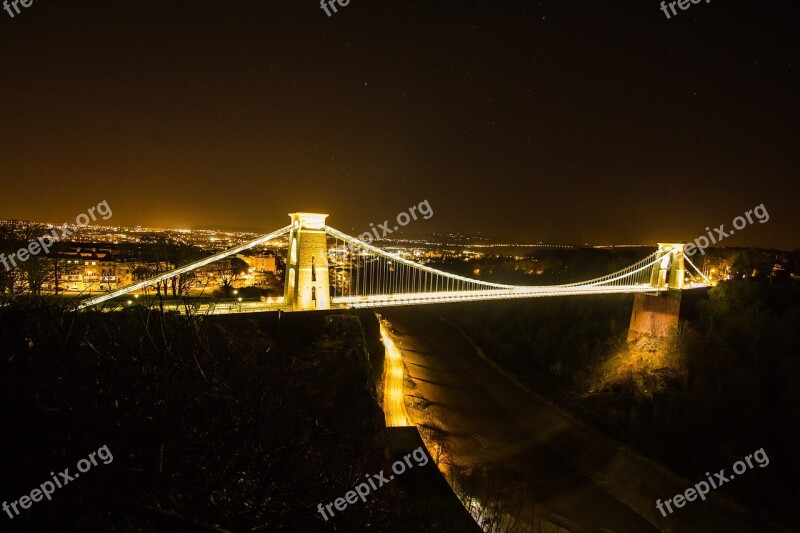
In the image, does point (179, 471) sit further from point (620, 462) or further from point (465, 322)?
point (465, 322)

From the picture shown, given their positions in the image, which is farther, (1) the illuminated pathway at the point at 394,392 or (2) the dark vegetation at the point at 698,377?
(1) the illuminated pathway at the point at 394,392

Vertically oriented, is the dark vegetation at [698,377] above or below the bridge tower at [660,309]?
below

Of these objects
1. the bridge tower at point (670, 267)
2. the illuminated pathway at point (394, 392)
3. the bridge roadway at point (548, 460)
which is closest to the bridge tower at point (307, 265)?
the illuminated pathway at point (394, 392)

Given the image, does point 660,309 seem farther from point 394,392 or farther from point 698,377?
point 394,392

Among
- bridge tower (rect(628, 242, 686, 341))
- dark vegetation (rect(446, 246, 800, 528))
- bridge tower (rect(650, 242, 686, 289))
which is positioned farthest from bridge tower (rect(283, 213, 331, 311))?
bridge tower (rect(650, 242, 686, 289))

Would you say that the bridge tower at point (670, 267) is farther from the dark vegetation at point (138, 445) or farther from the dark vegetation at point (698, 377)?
the dark vegetation at point (138, 445)

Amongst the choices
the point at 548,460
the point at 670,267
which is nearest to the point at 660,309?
the point at 670,267
